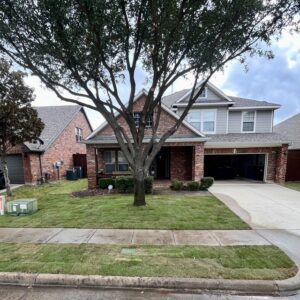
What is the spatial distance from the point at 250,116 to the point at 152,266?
46.6 feet

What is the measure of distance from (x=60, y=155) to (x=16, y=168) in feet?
11.7

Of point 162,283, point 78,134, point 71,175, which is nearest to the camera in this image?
Answer: point 162,283

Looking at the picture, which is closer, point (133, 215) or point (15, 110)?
point (133, 215)

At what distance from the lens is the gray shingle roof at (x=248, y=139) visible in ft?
44.8

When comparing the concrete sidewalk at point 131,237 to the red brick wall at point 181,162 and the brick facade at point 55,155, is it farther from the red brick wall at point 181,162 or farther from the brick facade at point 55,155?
the brick facade at point 55,155

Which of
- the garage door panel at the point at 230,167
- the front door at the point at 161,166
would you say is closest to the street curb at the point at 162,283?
the front door at the point at 161,166

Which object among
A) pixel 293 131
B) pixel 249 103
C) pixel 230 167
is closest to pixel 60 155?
pixel 230 167

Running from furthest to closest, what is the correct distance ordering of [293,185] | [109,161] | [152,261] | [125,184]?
[109,161]
[293,185]
[125,184]
[152,261]

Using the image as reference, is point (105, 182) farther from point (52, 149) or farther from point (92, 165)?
point (52, 149)

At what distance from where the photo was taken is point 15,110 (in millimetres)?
10461

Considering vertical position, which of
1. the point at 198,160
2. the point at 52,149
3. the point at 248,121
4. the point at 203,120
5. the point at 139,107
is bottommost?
the point at 198,160

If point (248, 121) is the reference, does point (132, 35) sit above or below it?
above

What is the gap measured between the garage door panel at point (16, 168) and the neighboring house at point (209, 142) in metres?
5.75

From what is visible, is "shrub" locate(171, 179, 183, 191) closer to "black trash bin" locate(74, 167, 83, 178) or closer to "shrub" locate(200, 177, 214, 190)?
"shrub" locate(200, 177, 214, 190)
